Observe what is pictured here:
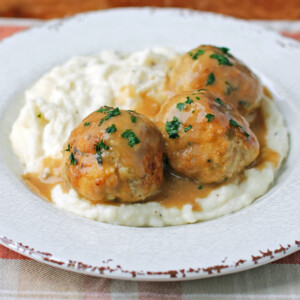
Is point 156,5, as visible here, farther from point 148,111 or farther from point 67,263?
point 67,263

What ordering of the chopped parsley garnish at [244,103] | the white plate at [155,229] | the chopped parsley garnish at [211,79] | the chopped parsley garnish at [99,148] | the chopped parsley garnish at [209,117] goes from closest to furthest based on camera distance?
the white plate at [155,229] → the chopped parsley garnish at [99,148] → the chopped parsley garnish at [209,117] → the chopped parsley garnish at [211,79] → the chopped parsley garnish at [244,103]

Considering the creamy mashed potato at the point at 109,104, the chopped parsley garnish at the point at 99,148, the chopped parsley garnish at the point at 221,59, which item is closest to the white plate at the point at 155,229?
the creamy mashed potato at the point at 109,104

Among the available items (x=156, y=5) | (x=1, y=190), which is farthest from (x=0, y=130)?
(x=156, y=5)

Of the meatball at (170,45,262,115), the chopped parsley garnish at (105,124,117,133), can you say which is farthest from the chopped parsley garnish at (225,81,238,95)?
the chopped parsley garnish at (105,124,117,133)

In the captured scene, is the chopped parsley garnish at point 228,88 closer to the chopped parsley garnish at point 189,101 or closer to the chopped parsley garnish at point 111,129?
the chopped parsley garnish at point 189,101

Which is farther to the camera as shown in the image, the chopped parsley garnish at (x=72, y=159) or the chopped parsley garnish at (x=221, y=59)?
the chopped parsley garnish at (x=221, y=59)

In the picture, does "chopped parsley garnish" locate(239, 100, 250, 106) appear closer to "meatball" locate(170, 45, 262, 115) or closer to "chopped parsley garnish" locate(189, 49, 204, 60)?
"meatball" locate(170, 45, 262, 115)

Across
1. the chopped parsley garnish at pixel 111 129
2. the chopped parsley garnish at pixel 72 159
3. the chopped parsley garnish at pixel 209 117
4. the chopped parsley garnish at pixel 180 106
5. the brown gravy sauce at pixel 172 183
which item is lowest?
the brown gravy sauce at pixel 172 183
